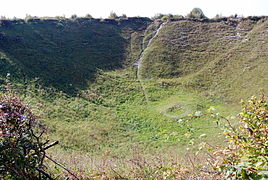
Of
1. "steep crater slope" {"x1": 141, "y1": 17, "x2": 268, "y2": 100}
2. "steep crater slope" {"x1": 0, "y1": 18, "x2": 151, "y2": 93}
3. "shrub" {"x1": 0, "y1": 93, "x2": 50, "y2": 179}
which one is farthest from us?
"steep crater slope" {"x1": 141, "y1": 17, "x2": 268, "y2": 100}

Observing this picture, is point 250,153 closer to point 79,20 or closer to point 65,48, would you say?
point 65,48

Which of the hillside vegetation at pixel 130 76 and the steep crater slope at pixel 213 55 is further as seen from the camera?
the steep crater slope at pixel 213 55

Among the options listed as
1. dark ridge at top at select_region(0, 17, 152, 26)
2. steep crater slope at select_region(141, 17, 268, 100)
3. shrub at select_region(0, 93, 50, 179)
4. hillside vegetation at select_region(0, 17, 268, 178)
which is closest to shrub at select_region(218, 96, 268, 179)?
hillside vegetation at select_region(0, 17, 268, 178)

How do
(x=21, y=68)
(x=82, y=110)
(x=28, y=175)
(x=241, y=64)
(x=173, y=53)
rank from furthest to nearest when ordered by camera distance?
(x=173, y=53) < (x=241, y=64) < (x=21, y=68) < (x=82, y=110) < (x=28, y=175)

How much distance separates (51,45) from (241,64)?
97.5ft

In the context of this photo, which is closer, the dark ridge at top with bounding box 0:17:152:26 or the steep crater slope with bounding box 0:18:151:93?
the steep crater slope with bounding box 0:18:151:93

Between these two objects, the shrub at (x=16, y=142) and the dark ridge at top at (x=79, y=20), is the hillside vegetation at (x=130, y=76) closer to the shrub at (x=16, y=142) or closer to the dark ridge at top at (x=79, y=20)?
the dark ridge at top at (x=79, y=20)

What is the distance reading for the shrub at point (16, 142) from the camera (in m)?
3.49

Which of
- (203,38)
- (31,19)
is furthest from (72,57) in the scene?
(203,38)

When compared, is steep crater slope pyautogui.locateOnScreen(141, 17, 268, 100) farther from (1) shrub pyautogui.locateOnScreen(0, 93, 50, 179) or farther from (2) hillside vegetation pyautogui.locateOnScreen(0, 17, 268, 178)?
(1) shrub pyautogui.locateOnScreen(0, 93, 50, 179)

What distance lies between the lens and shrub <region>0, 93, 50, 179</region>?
3494mm

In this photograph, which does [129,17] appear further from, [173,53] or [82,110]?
[82,110]

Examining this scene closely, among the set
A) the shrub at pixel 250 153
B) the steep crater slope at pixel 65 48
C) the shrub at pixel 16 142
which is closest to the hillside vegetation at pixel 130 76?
the steep crater slope at pixel 65 48

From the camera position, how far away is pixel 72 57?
34.4 metres
